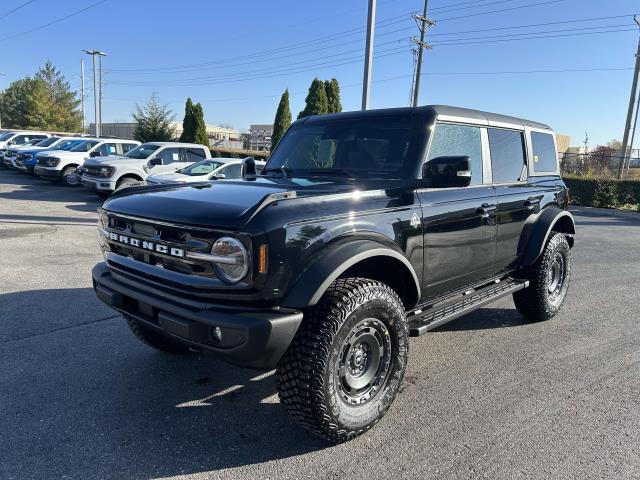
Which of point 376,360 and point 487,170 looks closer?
point 376,360

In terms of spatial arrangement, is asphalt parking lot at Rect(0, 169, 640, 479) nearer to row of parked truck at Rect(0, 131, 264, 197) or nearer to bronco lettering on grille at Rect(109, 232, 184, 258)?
bronco lettering on grille at Rect(109, 232, 184, 258)

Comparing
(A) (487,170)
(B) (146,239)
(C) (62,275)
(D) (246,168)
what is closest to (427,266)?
(A) (487,170)

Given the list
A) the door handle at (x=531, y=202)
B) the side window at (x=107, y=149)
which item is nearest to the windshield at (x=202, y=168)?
the side window at (x=107, y=149)

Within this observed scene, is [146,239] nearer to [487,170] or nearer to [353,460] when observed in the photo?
[353,460]

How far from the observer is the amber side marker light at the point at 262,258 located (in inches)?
98.7

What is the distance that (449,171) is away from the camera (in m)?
3.34

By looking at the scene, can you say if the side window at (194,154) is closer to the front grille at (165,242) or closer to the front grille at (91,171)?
the front grille at (91,171)

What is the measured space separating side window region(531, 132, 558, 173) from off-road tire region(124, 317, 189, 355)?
12.9 feet

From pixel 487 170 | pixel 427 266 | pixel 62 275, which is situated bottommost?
pixel 62 275

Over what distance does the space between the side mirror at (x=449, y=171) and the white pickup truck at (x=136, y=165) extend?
37.7 feet

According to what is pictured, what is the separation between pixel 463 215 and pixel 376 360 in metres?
1.41

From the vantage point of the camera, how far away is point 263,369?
104 inches

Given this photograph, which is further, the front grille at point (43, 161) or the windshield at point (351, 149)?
the front grille at point (43, 161)

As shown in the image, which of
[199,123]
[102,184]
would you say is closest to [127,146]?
[102,184]
